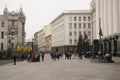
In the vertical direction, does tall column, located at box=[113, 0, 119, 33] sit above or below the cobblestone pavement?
above

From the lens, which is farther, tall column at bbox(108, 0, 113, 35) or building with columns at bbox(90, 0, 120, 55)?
tall column at bbox(108, 0, 113, 35)

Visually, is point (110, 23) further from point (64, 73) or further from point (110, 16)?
point (64, 73)

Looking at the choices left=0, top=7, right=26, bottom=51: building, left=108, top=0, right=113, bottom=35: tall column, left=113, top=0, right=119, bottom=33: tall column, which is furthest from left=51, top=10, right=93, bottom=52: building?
left=113, top=0, right=119, bottom=33: tall column

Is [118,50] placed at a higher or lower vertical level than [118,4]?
lower

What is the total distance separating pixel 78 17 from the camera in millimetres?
147250

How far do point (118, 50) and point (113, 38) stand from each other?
4.50 meters

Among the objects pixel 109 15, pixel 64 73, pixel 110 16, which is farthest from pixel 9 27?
pixel 64 73

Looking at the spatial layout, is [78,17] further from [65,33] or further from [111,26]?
[111,26]

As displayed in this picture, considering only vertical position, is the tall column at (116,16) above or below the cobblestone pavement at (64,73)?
above

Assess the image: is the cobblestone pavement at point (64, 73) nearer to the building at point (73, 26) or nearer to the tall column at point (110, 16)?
the tall column at point (110, 16)

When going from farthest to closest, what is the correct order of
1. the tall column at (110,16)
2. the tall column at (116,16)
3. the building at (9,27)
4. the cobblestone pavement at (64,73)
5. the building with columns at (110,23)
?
the building at (9,27) < the tall column at (110,16) < the tall column at (116,16) < the building with columns at (110,23) < the cobblestone pavement at (64,73)

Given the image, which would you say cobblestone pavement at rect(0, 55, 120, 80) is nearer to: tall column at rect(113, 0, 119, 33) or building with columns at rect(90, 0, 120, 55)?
building with columns at rect(90, 0, 120, 55)

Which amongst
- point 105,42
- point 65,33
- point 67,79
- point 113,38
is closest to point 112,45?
point 113,38

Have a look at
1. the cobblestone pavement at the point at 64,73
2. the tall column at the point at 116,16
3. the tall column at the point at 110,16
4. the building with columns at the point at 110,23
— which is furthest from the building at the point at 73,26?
the cobblestone pavement at the point at 64,73
